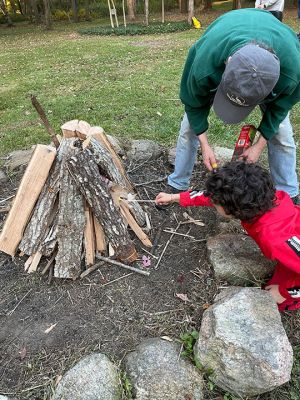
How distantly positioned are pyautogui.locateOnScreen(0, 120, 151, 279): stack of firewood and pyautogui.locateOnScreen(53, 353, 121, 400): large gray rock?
2.20 ft

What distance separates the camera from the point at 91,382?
193 centimetres

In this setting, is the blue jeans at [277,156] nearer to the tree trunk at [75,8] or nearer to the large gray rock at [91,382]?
the large gray rock at [91,382]

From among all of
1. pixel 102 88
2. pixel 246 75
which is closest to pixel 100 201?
pixel 246 75

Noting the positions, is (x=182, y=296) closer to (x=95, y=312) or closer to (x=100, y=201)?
(x=95, y=312)

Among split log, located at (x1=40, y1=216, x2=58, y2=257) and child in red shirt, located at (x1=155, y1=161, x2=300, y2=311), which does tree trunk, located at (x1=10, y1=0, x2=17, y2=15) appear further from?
child in red shirt, located at (x1=155, y1=161, x2=300, y2=311)

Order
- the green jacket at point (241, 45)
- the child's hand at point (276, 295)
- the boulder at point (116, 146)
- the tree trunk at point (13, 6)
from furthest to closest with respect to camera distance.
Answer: the tree trunk at point (13, 6), the boulder at point (116, 146), the child's hand at point (276, 295), the green jacket at point (241, 45)

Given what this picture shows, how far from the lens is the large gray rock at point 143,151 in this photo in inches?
148

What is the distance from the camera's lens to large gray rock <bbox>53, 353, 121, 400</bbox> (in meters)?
1.91

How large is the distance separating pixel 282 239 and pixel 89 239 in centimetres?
124

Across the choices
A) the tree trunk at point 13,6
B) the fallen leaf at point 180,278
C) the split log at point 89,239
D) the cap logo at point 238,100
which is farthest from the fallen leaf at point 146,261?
the tree trunk at point 13,6

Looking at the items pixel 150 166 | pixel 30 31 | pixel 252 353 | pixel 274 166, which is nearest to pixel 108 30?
pixel 30 31

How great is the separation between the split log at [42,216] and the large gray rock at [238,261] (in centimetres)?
112

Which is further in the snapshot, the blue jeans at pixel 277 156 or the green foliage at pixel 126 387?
the blue jeans at pixel 277 156

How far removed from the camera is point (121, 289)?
249 cm
